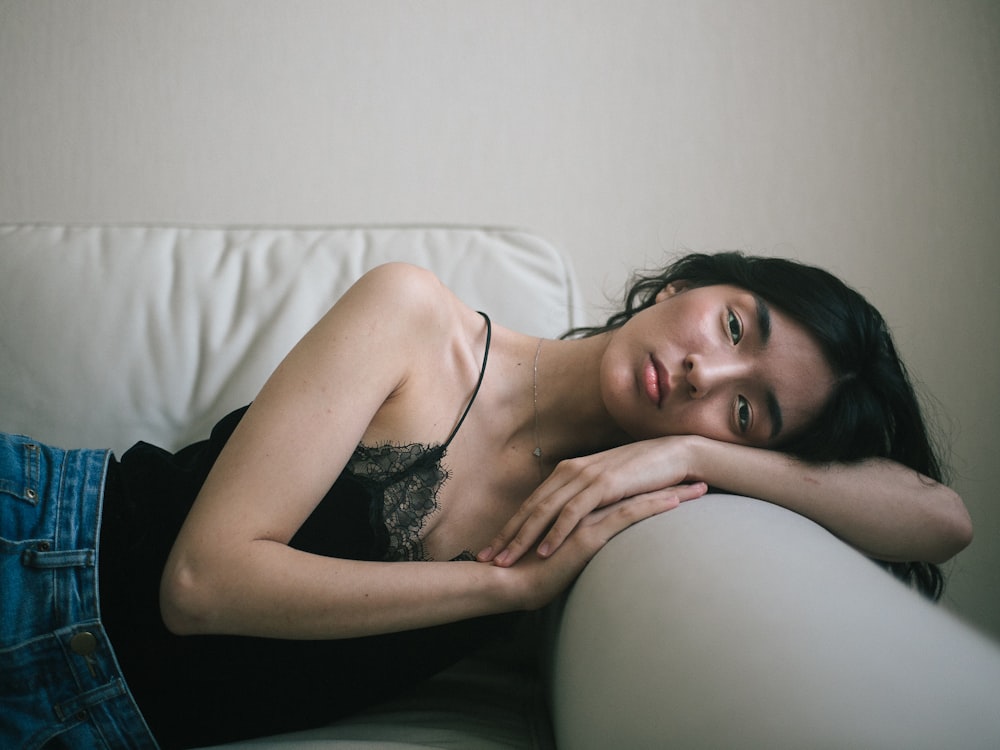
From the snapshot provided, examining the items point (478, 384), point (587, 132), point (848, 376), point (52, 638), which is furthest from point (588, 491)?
point (587, 132)

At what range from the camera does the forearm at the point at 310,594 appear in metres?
0.75

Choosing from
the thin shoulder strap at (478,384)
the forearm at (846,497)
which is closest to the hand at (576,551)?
the forearm at (846,497)

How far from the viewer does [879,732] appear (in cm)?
44

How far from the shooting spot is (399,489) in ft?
3.02

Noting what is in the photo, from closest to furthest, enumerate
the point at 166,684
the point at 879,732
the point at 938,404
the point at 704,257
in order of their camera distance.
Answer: the point at 879,732 < the point at 166,684 < the point at 704,257 < the point at 938,404

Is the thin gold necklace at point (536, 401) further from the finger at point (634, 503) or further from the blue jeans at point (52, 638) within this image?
the blue jeans at point (52, 638)

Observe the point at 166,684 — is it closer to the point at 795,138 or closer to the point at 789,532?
the point at 789,532

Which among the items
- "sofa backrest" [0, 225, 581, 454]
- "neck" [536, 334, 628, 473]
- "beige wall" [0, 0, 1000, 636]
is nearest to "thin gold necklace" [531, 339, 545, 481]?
"neck" [536, 334, 628, 473]

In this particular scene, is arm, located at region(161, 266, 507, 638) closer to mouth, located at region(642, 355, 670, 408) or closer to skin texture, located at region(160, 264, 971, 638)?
skin texture, located at region(160, 264, 971, 638)

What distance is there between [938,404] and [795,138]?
684mm

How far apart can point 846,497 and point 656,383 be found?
27 centimetres

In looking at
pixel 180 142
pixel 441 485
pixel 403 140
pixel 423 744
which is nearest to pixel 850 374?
pixel 441 485

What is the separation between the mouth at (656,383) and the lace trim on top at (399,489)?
0.30 meters

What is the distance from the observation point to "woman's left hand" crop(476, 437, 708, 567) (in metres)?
0.83
